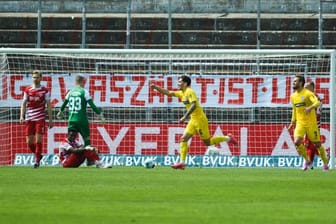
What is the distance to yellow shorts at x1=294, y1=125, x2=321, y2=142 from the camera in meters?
22.6

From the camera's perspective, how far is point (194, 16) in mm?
35531

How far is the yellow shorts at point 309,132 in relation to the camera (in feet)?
74.2

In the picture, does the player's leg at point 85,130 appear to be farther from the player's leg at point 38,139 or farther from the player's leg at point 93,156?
the player's leg at point 38,139

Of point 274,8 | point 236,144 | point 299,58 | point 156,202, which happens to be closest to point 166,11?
point 274,8

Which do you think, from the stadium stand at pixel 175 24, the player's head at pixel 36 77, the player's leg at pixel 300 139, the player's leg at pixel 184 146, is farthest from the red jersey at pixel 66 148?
the stadium stand at pixel 175 24

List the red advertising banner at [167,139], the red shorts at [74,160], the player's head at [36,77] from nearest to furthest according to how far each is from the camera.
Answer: the player's head at [36,77], the red shorts at [74,160], the red advertising banner at [167,139]

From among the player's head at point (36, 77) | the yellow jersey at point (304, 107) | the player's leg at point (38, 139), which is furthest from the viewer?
the player's leg at point (38, 139)

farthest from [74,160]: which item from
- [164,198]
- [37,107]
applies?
[164,198]

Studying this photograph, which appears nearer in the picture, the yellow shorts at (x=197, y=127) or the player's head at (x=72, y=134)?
the yellow shorts at (x=197, y=127)

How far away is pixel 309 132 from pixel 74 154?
512 cm

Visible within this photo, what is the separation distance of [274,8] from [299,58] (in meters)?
7.89

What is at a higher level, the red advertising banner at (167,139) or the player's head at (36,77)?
the player's head at (36,77)

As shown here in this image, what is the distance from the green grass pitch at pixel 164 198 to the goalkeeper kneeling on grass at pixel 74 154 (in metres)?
3.66

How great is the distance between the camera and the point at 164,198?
13688 millimetres
